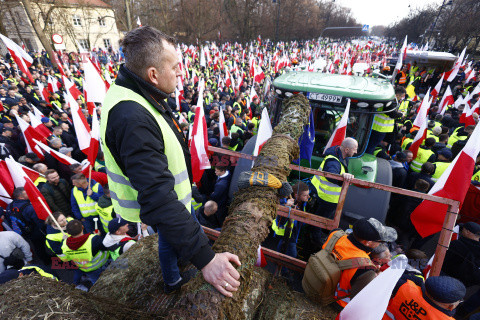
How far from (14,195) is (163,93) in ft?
15.1

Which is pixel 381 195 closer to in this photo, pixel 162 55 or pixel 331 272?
pixel 331 272

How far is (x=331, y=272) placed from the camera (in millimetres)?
2293

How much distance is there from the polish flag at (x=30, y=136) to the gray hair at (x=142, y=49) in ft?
19.3

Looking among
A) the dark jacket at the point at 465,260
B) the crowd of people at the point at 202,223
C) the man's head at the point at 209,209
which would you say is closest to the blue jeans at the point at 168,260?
the crowd of people at the point at 202,223

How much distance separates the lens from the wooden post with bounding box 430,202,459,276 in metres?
2.64

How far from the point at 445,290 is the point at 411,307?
351 mm

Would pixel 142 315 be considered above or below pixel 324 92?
below

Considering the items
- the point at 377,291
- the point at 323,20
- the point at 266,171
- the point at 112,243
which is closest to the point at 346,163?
the point at 266,171

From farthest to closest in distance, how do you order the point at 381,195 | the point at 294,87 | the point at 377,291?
the point at 294,87, the point at 381,195, the point at 377,291

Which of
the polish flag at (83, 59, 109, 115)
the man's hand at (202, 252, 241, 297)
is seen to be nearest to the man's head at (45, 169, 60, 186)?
the polish flag at (83, 59, 109, 115)

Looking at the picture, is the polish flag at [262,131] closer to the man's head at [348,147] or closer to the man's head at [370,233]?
the man's head at [348,147]

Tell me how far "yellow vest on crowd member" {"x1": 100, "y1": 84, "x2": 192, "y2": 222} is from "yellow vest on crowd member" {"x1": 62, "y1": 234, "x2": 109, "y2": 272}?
2139 mm

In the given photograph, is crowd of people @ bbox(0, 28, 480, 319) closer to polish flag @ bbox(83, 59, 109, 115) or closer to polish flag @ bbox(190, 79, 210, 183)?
polish flag @ bbox(190, 79, 210, 183)

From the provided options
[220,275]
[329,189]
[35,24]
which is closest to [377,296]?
[220,275]
